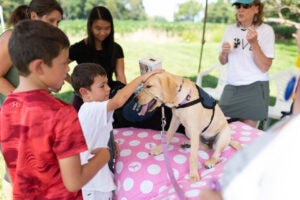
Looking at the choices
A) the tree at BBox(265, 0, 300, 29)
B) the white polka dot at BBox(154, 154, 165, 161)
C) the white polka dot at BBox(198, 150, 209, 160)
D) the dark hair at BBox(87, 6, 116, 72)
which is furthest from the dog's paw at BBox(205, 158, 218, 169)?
the tree at BBox(265, 0, 300, 29)

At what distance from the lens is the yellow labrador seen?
1.86m

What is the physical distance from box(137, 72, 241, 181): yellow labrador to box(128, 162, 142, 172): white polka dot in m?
0.39

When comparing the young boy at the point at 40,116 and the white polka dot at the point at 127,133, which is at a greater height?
the young boy at the point at 40,116

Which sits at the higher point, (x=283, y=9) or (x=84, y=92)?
(x=84, y=92)

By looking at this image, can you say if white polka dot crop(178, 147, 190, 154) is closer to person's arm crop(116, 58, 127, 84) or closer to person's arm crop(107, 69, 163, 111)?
person's arm crop(107, 69, 163, 111)

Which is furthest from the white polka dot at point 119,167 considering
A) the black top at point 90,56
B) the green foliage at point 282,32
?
the green foliage at point 282,32

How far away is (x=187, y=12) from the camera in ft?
43.6

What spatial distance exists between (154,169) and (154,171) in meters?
0.02

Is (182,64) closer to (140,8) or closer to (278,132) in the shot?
(140,8)

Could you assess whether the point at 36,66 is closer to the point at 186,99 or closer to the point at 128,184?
the point at 186,99

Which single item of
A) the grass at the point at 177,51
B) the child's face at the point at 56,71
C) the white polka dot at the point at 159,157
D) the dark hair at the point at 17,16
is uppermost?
the dark hair at the point at 17,16

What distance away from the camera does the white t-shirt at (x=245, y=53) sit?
8.72 ft

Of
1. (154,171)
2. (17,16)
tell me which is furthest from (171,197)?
(17,16)

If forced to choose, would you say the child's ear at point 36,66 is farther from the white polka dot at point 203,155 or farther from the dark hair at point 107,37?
the dark hair at point 107,37
